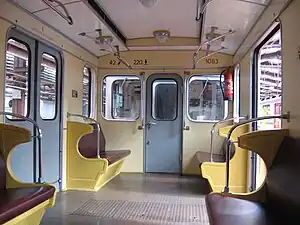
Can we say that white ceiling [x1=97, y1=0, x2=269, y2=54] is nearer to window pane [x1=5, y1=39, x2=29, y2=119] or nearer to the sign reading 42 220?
the sign reading 42 220

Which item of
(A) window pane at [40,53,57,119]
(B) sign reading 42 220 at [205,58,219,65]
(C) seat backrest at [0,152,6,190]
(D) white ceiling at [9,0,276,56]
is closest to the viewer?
(C) seat backrest at [0,152,6,190]

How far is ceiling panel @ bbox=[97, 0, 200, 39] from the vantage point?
3.93 metres

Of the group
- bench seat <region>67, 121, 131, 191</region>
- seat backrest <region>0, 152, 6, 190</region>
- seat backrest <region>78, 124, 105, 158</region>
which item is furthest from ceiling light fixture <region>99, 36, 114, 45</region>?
seat backrest <region>0, 152, 6, 190</region>

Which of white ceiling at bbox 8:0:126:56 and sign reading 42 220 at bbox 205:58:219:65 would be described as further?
sign reading 42 220 at bbox 205:58:219:65

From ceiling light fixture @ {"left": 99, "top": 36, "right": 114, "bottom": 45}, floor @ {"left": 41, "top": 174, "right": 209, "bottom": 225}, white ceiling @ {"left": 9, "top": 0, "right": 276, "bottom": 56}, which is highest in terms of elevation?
white ceiling @ {"left": 9, "top": 0, "right": 276, "bottom": 56}

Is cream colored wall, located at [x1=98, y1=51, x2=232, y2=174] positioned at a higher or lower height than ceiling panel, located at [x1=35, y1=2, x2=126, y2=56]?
lower

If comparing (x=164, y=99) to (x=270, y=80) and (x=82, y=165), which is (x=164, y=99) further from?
(x=270, y=80)

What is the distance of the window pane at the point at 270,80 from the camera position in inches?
125

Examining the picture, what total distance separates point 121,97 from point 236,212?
4.49m

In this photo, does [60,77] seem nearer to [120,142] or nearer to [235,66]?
[120,142]

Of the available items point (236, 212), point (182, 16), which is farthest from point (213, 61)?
point (236, 212)

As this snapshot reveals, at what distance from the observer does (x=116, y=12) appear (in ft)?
13.8

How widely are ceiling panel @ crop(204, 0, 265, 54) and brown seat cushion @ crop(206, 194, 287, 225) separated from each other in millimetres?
2026

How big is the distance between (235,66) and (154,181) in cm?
240
